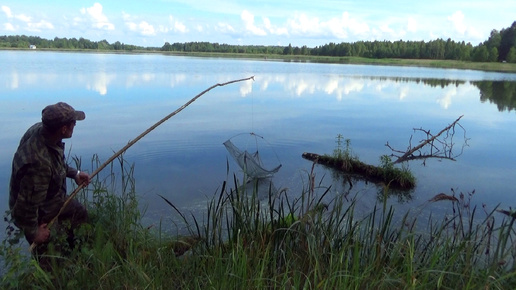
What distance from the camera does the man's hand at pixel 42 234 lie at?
113 inches

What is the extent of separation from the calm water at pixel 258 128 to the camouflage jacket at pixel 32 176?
2555mm

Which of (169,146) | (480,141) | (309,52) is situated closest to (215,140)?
(169,146)

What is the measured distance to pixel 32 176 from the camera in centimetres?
276

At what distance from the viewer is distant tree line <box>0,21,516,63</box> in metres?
56.0

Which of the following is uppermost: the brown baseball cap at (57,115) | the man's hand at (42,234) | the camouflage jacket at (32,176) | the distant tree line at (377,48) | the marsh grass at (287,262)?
the distant tree line at (377,48)

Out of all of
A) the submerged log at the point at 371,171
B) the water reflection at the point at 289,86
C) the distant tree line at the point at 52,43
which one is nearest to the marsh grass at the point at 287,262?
the submerged log at the point at 371,171

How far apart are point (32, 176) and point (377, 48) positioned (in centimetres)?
7864

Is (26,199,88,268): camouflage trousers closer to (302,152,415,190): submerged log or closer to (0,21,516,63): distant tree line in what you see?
(302,152,415,190): submerged log

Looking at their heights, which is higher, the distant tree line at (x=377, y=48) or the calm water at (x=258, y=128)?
the distant tree line at (x=377, y=48)

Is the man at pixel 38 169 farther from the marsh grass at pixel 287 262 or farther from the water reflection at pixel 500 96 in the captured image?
the water reflection at pixel 500 96

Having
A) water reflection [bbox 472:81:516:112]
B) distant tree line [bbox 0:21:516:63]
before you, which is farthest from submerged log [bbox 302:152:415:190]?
distant tree line [bbox 0:21:516:63]

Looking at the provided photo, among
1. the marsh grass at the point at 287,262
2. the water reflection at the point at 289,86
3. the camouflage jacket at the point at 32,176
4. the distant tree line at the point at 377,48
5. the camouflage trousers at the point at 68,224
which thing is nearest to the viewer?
the marsh grass at the point at 287,262

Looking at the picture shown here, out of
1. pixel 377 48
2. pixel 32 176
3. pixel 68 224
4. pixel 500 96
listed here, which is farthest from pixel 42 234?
pixel 377 48

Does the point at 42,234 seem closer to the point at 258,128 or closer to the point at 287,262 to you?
the point at 287,262
